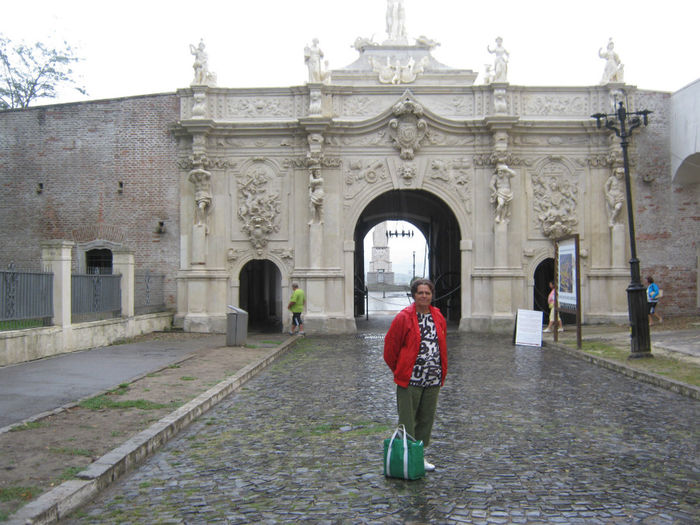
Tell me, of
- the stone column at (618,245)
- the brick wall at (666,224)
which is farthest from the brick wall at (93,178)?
the brick wall at (666,224)

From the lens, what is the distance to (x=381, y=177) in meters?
22.0

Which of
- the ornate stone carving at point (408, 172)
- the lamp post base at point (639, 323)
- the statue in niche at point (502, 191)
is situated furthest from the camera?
the ornate stone carving at point (408, 172)

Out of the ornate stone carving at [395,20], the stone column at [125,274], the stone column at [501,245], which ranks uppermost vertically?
the ornate stone carving at [395,20]

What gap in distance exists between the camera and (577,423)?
7.88 meters

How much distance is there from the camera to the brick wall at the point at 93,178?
22.3m

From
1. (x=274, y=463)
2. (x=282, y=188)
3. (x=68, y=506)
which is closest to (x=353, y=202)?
(x=282, y=188)

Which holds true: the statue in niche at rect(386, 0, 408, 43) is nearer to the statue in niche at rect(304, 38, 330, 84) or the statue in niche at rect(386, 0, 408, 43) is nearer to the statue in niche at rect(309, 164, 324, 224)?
the statue in niche at rect(304, 38, 330, 84)

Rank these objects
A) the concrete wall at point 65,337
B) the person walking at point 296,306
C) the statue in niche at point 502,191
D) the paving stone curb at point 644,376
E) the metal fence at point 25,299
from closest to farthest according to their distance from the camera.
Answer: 1. the paving stone curb at point 644,376
2. the concrete wall at point 65,337
3. the metal fence at point 25,299
4. the person walking at point 296,306
5. the statue in niche at point 502,191

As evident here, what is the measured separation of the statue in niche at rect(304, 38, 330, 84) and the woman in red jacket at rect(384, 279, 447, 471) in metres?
17.1

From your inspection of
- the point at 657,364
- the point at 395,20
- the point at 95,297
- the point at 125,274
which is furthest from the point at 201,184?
the point at 657,364

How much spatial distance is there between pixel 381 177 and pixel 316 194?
7.53 feet

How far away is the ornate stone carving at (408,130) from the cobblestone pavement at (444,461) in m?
12.1

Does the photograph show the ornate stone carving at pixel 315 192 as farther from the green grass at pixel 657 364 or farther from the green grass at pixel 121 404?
the green grass at pixel 121 404

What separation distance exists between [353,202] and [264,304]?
29.6 ft
